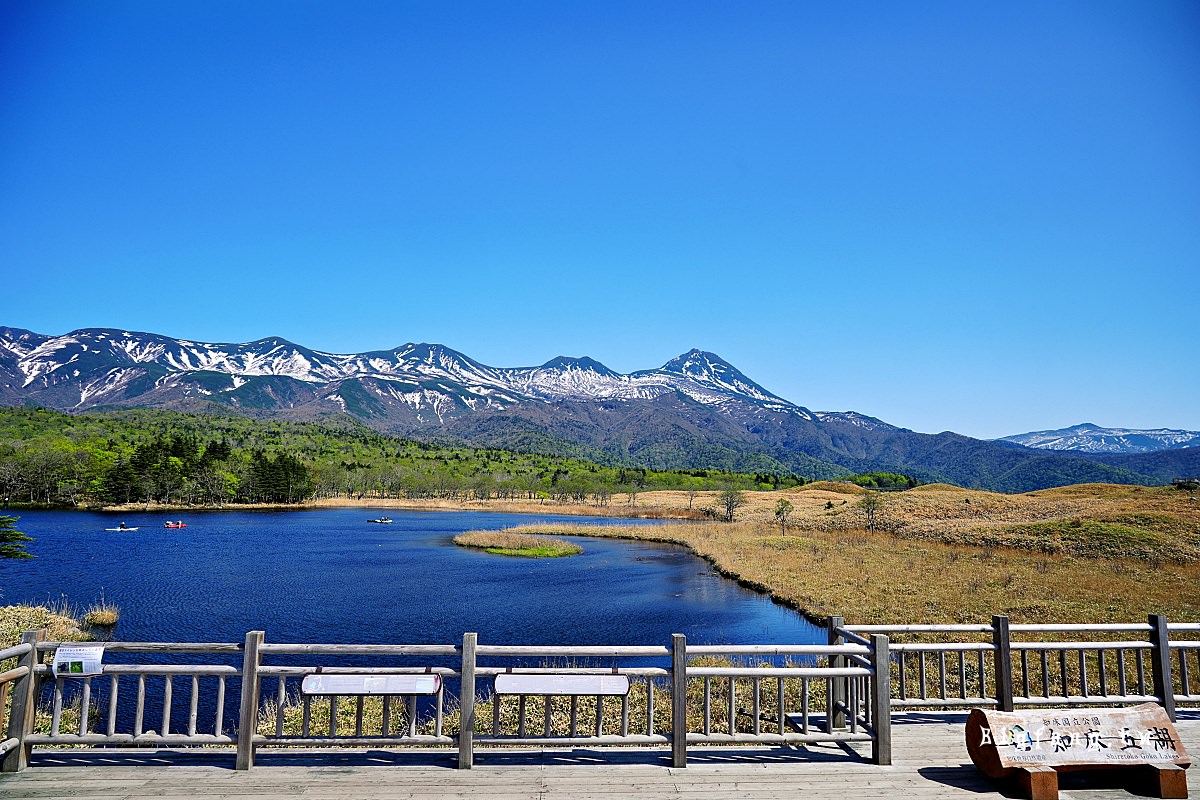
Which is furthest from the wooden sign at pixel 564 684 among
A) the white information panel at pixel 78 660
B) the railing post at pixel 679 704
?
the white information panel at pixel 78 660

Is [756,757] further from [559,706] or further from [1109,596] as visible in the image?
[1109,596]

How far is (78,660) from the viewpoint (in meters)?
8.97

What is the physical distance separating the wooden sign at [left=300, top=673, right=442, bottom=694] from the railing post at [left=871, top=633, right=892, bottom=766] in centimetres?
572

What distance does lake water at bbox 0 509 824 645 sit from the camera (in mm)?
29781

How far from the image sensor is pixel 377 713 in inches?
631

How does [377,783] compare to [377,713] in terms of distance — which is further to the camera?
[377,713]

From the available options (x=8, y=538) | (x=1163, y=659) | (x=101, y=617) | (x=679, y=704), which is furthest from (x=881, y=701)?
(x=8, y=538)

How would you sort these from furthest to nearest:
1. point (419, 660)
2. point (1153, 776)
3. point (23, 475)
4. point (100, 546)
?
point (23, 475) → point (100, 546) → point (419, 660) → point (1153, 776)

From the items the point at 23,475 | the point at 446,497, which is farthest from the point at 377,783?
the point at 446,497

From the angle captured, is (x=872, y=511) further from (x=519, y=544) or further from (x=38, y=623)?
(x=38, y=623)

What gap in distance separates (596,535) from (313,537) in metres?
29.3

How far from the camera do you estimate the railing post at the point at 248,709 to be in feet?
29.1

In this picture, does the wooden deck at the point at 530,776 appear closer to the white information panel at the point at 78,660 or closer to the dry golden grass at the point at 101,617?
the white information panel at the point at 78,660

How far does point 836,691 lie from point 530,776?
184 inches
